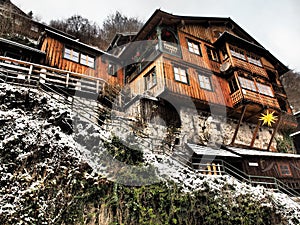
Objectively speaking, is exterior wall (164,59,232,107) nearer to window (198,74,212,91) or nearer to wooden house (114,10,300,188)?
wooden house (114,10,300,188)

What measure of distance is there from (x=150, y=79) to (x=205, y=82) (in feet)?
13.6

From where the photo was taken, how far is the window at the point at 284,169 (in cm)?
1269

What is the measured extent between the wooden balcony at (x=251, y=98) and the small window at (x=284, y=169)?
445cm

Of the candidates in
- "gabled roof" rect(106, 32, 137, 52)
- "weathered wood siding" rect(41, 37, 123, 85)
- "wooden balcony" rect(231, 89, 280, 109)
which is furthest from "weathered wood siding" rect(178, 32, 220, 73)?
"weathered wood siding" rect(41, 37, 123, 85)

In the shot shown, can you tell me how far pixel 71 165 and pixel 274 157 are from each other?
11.6 meters

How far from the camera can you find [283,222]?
852 cm

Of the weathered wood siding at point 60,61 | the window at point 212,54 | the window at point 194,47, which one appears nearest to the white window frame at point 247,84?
the window at point 212,54

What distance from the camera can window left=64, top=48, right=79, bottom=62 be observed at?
48.1 feet

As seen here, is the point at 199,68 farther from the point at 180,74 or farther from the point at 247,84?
the point at 247,84

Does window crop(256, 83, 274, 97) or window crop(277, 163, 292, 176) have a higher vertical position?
window crop(256, 83, 274, 97)

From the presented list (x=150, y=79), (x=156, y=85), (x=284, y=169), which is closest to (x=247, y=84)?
(x=284, y=169)

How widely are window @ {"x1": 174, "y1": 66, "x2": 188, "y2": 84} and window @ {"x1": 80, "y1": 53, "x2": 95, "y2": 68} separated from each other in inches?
240

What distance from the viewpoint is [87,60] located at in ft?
51.3

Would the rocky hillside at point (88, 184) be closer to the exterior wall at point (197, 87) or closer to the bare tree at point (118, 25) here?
the exterior wall at point (197, 87)
